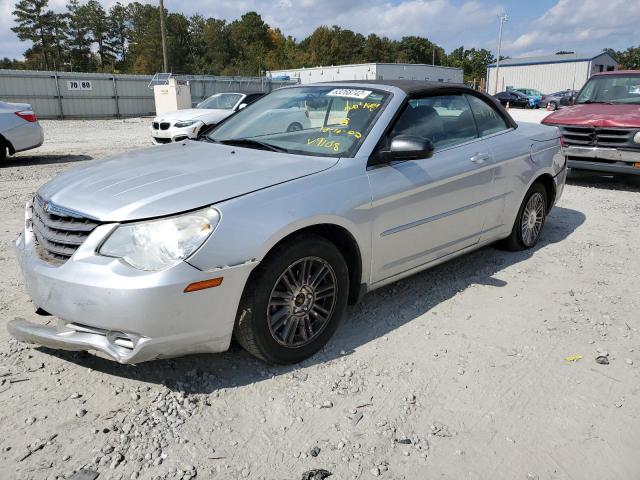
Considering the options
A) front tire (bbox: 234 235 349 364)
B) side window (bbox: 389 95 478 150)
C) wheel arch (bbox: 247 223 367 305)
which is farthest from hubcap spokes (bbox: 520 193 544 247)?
front tire (bbox: 234 235 349 364)

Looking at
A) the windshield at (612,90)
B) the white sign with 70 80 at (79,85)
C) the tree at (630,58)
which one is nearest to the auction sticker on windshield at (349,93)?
the windshield at (612,90)

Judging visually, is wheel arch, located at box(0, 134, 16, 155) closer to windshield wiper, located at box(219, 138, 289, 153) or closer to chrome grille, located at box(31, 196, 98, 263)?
windshield wiper, located at box(219, 138, 289, 153)

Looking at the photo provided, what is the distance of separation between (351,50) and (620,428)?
104379mm

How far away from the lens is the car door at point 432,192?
3.52m

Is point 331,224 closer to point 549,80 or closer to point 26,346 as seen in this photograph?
point 26,346

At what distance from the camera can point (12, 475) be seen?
2.31m

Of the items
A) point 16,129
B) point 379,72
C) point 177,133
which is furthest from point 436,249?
point 379,72

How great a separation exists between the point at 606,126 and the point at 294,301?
7090 mm

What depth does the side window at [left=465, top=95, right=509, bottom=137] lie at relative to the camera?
4559 millimetres

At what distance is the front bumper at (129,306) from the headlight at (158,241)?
0.15ft

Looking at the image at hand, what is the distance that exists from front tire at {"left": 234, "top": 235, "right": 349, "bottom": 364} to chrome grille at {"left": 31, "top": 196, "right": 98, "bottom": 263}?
2.92ft

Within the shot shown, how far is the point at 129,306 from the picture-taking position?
8.24ft

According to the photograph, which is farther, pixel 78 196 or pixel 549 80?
pixel 549 80

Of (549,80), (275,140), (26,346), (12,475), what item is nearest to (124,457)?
(12,475)
